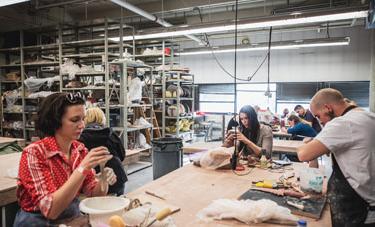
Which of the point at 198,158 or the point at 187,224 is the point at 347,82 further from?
the point at 187,224

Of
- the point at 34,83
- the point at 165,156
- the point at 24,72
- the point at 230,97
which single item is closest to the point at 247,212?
the point at 165,156

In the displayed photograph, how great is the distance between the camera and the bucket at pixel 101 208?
1.26 m

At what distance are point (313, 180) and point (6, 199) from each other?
7.75 ft

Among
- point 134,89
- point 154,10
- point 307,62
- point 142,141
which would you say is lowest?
point 142,141

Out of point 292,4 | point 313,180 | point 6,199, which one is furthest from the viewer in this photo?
point 292,4

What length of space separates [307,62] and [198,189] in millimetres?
8617

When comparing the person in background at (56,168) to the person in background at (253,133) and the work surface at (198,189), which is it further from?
the person in background at (253,133)

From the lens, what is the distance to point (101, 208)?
141 centimetres

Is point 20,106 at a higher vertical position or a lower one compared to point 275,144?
higher

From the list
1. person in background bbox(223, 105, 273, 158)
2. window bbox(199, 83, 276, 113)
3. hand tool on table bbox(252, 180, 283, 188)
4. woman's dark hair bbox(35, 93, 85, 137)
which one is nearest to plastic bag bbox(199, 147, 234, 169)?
hand tool on table bbox(252, 180, 283, 188)

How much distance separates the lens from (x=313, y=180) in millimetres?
1915

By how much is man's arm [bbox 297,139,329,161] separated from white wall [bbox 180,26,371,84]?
27.5ft

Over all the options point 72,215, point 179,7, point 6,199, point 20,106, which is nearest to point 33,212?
point 72,215

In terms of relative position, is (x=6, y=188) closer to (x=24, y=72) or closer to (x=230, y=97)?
(x=24, y=72)
